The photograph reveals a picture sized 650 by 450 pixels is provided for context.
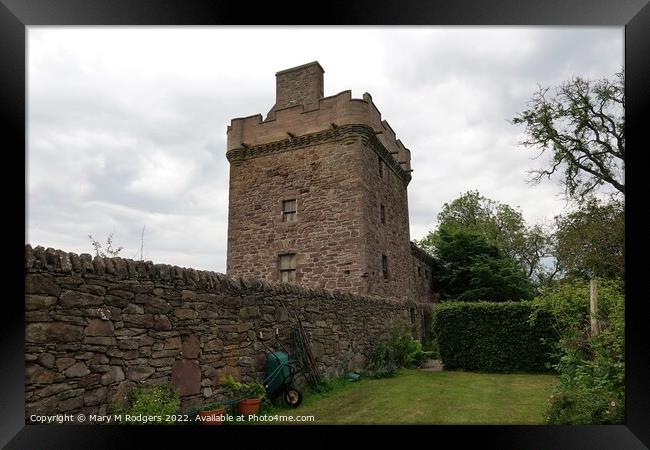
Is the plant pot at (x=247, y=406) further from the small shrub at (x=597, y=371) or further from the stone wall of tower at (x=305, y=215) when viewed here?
the stone wall of tower at (x=305, y=215)

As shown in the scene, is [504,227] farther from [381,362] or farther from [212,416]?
[212,416]

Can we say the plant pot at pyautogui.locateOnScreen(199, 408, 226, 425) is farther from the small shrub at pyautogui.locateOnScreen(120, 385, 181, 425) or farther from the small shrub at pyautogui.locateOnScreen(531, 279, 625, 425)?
the small shrub at pyautogui.locateOnScreen(531, 279, 625, 425)

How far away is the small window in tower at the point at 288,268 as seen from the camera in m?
13.7

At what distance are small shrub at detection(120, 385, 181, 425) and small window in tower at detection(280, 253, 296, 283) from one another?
351 inches

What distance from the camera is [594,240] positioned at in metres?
12.3

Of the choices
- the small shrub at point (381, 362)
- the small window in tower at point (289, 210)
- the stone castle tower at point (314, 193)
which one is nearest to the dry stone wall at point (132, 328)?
the small shrub at point (381, 362)

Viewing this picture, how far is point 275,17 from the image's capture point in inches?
136

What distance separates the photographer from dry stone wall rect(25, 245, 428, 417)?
3775 mm

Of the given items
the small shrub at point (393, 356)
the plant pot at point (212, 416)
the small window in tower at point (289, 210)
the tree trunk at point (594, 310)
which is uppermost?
the small window in tower at point (289, 210)

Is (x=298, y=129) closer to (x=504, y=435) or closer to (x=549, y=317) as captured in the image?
(x=549, y=317)

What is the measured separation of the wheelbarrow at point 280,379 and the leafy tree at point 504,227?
22.4 m

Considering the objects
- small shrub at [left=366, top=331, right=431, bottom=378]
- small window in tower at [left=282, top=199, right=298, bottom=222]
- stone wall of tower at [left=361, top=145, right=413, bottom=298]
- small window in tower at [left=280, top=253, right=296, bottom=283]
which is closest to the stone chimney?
stone wall of tower at [left=361, top=145, right=413, bottom=298]

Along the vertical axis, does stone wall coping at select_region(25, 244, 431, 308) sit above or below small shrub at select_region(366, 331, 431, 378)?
above

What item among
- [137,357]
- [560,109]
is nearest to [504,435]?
[137,357]
